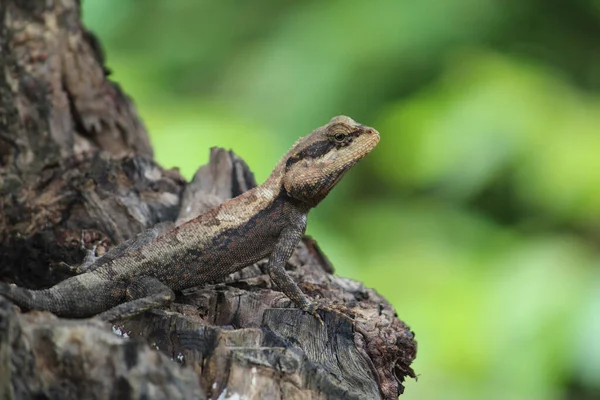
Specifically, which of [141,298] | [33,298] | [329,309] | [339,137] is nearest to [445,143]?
[339,137]

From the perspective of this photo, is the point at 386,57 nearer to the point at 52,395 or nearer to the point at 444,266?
the point at 444,266

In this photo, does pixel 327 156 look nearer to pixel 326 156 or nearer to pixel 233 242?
pixel 326 156

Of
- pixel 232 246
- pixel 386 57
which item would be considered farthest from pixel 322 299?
pixel 386 57

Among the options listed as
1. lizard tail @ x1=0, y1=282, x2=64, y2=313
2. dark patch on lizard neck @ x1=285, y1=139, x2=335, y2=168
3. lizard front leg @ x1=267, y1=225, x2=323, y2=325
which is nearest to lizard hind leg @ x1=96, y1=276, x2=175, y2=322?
lizard tail @ x1=0, y1=282, x2=64, y2=313

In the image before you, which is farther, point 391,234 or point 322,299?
point 391,234

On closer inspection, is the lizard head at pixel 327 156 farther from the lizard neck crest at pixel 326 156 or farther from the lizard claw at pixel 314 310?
the lizard claw at pixel 314 310

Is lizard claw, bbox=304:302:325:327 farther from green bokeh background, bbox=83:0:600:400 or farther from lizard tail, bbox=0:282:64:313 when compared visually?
green bokeh background, bbox=83:0:600:400

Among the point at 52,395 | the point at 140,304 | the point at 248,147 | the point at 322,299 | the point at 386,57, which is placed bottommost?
the point at 52,395

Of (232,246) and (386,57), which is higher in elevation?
(386,57)
